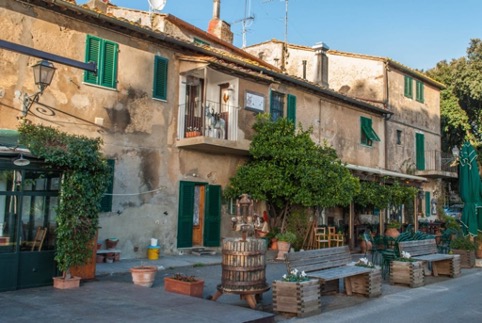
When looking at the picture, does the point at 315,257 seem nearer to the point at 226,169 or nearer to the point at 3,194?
the point at 3,194

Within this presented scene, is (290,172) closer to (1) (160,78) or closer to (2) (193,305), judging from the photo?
(1) (160,78)

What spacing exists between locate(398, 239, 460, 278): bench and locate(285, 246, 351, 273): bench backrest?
2.57 metres

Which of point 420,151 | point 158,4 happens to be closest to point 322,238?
point 158,4

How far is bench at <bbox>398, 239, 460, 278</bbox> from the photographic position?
11.4 metres

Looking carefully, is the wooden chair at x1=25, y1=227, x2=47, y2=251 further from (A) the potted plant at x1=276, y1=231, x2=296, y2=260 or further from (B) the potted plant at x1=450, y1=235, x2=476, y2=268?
(B) the potted plant at x1=450, y1=235, x2=476, y2=268

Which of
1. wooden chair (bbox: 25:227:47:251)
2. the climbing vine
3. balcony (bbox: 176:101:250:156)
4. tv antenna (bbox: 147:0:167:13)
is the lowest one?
wooden chair (bbox: 25:227:47:251)

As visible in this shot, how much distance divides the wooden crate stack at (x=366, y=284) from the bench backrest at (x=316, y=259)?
39cm

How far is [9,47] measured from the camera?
8.14 metres

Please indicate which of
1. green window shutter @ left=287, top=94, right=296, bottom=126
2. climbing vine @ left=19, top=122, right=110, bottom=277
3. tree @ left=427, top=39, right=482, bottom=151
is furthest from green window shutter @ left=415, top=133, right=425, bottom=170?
climbing vine @ left=19, top=122, right=110, bottom=277

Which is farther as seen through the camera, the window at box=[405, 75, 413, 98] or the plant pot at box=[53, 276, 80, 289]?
the window at box=[405, 75, 413, 98]

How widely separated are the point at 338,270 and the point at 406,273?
7.58ft

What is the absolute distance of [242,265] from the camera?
754cm

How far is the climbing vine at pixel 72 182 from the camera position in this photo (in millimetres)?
8250

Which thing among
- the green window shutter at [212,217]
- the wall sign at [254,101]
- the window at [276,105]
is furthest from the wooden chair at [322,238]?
the wall sign at [254,101]
